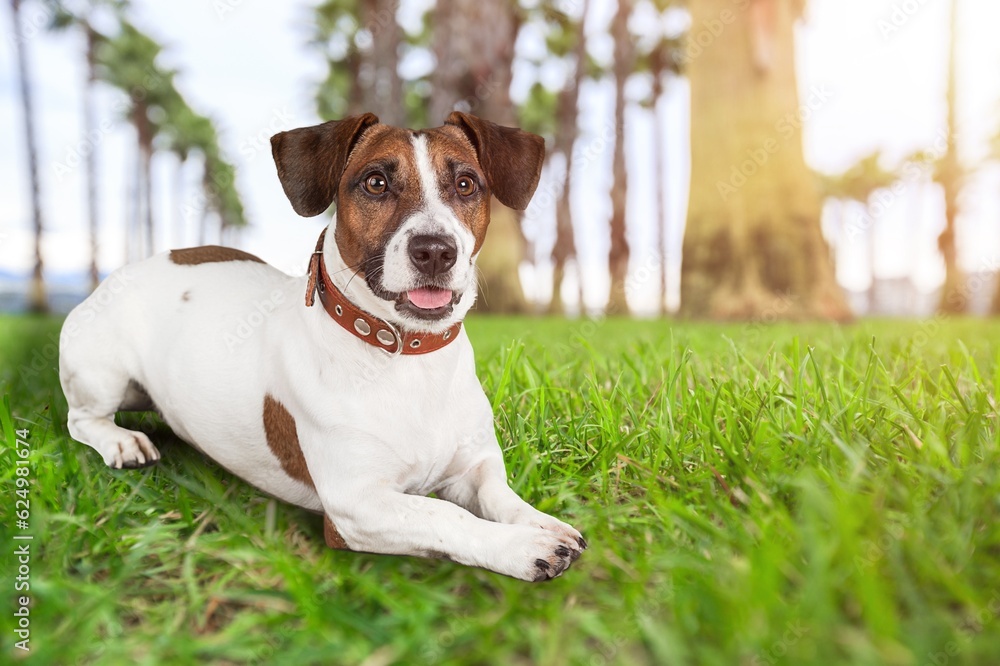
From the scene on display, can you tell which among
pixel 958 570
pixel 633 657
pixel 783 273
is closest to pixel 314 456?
pixel 633 657

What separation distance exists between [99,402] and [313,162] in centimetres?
180

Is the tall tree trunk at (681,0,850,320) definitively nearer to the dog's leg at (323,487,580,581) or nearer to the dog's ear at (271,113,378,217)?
the dog's ear at (271,113,378,217)

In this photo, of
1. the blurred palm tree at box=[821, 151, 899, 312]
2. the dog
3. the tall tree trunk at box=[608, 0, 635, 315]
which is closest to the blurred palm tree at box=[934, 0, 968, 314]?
the tall tree trunk at box=[608, 0, 635, 315]

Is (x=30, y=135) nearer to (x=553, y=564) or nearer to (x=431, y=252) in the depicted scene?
(x=431, y=252)

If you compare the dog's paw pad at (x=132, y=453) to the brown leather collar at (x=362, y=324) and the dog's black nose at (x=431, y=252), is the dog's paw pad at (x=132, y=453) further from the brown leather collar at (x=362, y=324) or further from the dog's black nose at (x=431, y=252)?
the dog's black nose at (x=431, y=252)

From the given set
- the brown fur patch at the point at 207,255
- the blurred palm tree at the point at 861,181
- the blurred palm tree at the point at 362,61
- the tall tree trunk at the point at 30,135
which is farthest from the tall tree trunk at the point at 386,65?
the blurred palm tree at the point at 861,181

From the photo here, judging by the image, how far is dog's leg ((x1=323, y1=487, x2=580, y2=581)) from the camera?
7.72 ft

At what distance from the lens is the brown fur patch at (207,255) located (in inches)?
153

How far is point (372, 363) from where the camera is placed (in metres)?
2.81

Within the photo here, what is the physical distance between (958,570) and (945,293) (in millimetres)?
17823

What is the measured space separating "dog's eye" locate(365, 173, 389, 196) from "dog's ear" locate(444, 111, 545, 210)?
20.7 inches

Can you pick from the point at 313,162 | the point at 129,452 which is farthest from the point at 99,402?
the point at 313,162

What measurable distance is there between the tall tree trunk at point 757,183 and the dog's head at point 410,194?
8.64 metres

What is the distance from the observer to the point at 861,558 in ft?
6.68
